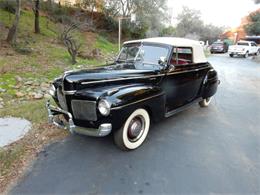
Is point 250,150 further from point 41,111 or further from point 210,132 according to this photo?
point 41,111

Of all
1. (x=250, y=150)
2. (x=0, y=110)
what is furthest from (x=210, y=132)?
(x=0, y=110)

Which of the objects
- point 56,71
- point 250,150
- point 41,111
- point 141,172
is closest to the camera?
point 141,172

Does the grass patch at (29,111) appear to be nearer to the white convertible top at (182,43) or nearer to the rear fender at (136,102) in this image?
the rear fender at (136,102)

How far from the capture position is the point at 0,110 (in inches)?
200

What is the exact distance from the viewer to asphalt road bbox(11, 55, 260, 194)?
285cm

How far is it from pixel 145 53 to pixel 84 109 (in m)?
1.89

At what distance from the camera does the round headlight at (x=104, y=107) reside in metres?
3.11

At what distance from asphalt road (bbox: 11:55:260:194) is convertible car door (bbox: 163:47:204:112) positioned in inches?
21.3

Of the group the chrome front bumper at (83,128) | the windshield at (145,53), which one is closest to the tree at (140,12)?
the windshield at (145,53)

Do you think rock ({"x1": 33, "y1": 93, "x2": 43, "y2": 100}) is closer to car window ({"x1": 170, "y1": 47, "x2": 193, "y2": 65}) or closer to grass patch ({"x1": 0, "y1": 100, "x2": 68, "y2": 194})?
grass patch ({"x1": 0, "y1": 100, "x2": 68, "y2": 194})

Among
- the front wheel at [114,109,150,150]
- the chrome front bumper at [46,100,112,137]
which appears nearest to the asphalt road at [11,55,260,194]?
the front wheel at [114,109,150,150]

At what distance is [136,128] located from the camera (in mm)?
3715

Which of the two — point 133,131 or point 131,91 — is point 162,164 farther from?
point 131,91

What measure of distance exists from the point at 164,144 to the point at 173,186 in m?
1.08
